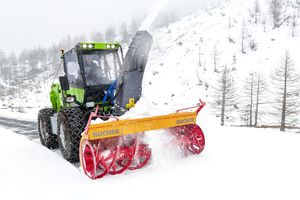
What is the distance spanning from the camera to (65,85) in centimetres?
741

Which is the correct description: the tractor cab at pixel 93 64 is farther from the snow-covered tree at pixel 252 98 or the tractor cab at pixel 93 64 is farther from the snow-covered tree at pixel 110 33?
the snow-covered tree at pixel 110 33

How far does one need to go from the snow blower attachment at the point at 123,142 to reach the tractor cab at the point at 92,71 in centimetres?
149

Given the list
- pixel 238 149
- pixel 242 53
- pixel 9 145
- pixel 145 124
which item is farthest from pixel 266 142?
pixel 242 53

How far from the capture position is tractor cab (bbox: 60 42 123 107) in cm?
722

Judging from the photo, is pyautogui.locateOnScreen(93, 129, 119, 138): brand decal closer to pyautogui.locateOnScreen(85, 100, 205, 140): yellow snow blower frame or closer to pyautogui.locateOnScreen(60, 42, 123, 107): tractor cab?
pyautogui.locateOnScreen(85, 100, 205, 140): yellow snow blower frame

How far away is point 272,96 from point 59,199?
3354cm

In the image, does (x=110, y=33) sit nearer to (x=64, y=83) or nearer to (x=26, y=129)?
(x=26, y=129)

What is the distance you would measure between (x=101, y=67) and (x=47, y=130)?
2.89 m

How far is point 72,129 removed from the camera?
260 inches

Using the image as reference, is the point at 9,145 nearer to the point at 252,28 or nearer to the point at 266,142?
the point at 266,142

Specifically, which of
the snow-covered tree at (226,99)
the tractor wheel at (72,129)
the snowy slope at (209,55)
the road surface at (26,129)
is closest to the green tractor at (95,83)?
the tractor wheel at (72,129)

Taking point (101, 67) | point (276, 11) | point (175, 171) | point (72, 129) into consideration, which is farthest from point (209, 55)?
point (175, 171)

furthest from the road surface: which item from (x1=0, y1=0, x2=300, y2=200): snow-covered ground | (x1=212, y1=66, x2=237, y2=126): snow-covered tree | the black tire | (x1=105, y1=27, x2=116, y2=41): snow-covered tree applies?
(x1=105, y1=27, x2=116, y2=41): snow-covered tree

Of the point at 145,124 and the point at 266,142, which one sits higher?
the point at 145,124
